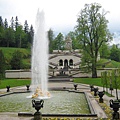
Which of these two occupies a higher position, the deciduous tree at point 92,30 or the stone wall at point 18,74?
the deciduous tree at point 92,30

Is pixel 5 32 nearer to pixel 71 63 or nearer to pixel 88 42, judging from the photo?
pixel 71 63

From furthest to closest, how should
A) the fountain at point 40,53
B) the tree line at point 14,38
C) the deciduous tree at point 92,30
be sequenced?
the tree line at point 14,38
the deciduous tree at point 92,30
the fountain at point 40,53

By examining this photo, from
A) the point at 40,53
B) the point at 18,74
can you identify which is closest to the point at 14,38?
the point at 18,74

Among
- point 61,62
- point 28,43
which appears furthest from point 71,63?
point 28,43

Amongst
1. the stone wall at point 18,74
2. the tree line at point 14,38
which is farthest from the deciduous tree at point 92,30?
the tree line at point 14,38

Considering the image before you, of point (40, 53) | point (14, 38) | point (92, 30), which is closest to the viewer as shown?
point (40, 53)

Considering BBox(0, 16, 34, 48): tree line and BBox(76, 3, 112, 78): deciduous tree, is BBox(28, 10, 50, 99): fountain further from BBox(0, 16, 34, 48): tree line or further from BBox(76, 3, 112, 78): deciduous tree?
BBox(0, 16, 34, 48): tree line

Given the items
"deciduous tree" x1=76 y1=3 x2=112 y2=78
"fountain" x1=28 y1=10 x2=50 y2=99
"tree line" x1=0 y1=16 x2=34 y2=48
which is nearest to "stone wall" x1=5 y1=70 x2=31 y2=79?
"deciduous tree" x1=76 y1=3 x2=112 y2=78

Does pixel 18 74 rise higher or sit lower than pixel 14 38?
lower

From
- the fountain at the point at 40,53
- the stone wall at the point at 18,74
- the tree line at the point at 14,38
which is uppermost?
the tree line at the point at 14,38

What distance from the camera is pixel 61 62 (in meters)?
75.6

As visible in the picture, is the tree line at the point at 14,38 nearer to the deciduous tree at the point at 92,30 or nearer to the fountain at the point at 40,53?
the deciduous tree at the point at 92,30

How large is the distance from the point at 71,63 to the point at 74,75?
86.1ft

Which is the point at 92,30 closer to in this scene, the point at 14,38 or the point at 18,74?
the point at 18,74
